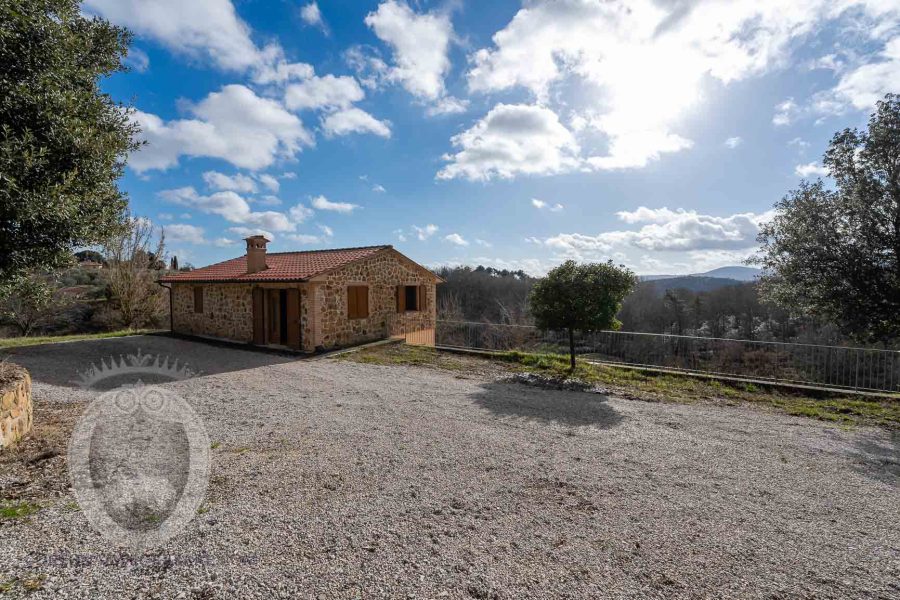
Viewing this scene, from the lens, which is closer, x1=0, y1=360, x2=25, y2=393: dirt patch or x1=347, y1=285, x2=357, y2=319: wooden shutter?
x1=0, y1=360, x2=25, y2=393: dirt patch

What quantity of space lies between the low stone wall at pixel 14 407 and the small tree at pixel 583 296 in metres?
8.81

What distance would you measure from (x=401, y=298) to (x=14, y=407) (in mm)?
11214

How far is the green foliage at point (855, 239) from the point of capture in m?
8.12

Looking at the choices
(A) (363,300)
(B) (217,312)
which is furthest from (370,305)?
(B) (217,312)

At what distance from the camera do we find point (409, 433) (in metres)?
5.29

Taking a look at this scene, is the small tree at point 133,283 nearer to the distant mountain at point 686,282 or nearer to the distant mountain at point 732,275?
the distant mountain at point 732,275

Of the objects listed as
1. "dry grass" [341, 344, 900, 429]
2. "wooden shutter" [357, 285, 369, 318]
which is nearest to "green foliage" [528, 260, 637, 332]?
"dry grass" [341, 344, 900, 429]

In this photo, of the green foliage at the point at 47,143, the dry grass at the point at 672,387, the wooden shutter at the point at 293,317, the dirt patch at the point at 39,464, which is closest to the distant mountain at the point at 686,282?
the dry grass at the point at 672,387

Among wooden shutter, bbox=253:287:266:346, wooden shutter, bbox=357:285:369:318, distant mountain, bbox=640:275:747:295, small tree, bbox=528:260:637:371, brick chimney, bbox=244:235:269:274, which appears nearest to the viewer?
small tree, bbox=528:260:637:371

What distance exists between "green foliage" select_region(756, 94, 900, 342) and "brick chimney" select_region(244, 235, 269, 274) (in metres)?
15.7

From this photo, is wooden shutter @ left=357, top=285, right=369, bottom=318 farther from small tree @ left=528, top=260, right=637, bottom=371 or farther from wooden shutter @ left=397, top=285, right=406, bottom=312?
small tree @ left=528, top=260, right=637, bottom=371

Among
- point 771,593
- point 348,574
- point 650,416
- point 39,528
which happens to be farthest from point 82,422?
point 650,416

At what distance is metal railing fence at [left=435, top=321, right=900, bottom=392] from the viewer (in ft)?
26.1

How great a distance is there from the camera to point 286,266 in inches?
563
